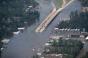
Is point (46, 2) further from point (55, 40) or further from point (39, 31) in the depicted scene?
point (55, 40)

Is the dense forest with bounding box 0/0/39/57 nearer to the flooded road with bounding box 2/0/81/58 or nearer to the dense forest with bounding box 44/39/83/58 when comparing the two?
the flooded road with bounding box 2/0/81/58

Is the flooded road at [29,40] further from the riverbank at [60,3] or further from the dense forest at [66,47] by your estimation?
the riverbank at [60,3]

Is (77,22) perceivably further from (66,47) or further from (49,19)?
(66,47)

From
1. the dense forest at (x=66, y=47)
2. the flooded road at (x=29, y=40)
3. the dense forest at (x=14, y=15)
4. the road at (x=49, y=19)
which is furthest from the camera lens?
the road at (x=49, y=19)

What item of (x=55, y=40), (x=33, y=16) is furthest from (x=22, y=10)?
(x=55, y=40)

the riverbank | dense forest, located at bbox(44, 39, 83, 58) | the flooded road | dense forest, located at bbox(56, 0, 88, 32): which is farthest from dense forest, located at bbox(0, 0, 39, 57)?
dense forest, located at bbox(44, 39, 83, 58)

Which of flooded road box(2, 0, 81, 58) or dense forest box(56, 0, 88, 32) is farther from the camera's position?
dense forest box(56, 0, 88, 32)

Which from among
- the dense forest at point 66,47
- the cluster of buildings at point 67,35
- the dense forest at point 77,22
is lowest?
the dense forest at point 66,47

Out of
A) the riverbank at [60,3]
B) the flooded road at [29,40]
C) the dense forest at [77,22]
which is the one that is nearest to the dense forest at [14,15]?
the flooded road at [29,40]
